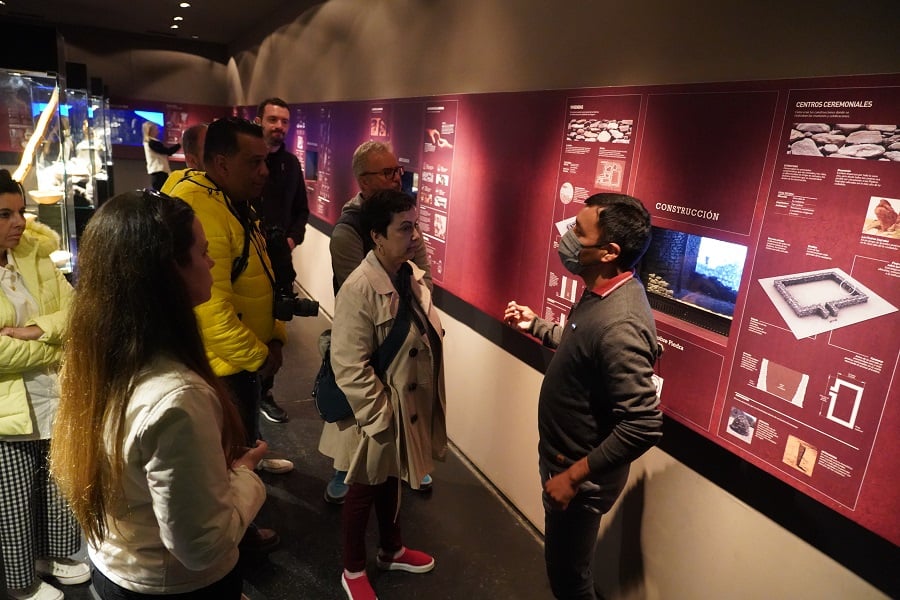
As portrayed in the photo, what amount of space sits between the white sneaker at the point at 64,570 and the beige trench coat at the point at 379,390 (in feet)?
3.99

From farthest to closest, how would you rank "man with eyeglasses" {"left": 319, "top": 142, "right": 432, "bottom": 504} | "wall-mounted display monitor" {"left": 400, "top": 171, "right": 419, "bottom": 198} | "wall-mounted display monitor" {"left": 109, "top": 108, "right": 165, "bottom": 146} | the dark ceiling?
1. "wall-mounted display monitor" {"left": 109, "top": 108, "right": 165, "bottom": 146}
2. the dark ceiling
3. "wall-mounted display monitor" {"left": 400, "top": 171, "right": 419, "bottom": 198}
4. "man with eyeglasses" {"left": 319, "top": 142, "right": 432, "bottom": 504}

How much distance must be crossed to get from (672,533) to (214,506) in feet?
5.78

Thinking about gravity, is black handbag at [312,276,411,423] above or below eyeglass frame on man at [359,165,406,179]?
below

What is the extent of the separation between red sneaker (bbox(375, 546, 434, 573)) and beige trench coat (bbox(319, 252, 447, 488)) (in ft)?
1.80

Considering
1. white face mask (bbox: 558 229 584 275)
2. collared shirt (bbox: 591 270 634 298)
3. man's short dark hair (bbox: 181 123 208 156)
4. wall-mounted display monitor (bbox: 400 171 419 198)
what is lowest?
collared shirt (bbox: 591 270 634 298)

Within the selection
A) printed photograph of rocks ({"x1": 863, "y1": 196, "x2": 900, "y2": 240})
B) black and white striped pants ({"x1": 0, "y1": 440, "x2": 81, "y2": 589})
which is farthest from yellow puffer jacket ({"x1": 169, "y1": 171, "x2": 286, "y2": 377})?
printed photograph of rocks ({"x1": 863, "y1": 196, "x2": 900, "y2": 240})

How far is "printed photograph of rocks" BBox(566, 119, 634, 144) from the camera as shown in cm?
222

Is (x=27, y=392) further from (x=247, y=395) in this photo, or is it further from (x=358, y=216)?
(x=358, y=216)

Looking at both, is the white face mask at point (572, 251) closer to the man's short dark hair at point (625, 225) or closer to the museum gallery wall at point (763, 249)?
the man's short dark hair at point (625, 225)

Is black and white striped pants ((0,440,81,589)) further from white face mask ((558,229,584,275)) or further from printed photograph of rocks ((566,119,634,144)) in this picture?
printed photograph of rocks ((566,119,634,144))

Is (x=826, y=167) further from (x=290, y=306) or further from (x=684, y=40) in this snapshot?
(x=290, y=306)

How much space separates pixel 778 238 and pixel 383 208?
52.2 inches

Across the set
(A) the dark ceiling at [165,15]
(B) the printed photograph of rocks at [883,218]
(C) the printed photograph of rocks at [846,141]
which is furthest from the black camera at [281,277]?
(A) the dark ceiling at [165,15]

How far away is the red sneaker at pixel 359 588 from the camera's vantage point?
2.42 m
